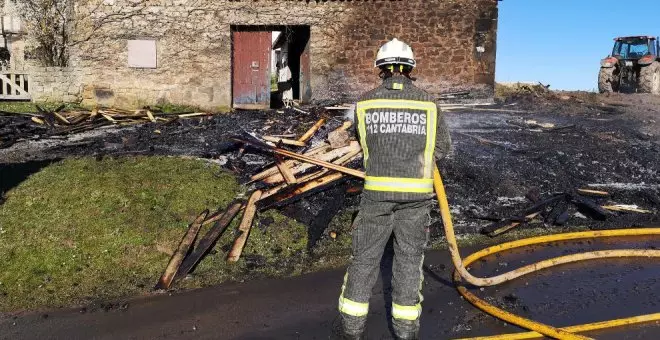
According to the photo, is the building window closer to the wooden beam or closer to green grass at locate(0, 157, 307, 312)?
green grass at locate(0, 157, 307, 312)

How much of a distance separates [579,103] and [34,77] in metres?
17.2

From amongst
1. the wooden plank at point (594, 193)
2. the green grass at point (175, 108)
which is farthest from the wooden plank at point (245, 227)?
the green grass at point (175, 108)

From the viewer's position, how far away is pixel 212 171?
825 cm

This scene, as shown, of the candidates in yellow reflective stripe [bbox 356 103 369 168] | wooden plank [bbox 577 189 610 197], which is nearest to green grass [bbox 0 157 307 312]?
yellow reflective stripe [bbox 356 103 369 168]

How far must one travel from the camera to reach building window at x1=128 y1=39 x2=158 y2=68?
1606 centimetres

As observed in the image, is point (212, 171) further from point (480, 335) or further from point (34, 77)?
point (34, 77)

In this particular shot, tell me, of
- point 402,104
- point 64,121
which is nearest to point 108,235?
point 402,104

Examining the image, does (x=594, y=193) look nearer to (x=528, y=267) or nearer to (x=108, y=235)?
(x=528, y=267)

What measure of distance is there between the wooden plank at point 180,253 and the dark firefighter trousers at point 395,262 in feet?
7.35

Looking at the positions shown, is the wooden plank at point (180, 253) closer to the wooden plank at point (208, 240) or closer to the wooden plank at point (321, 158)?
the wooden plank at point (208, 240)

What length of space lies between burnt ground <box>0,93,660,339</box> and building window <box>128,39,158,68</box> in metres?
3.67

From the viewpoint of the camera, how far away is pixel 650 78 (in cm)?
2119

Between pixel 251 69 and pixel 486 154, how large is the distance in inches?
357

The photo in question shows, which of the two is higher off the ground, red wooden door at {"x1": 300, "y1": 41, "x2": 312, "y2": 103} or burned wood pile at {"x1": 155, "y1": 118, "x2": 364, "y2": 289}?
red wooden door at {"x1": 300, "y1": 41, "x2": 312, "y2": 103}
